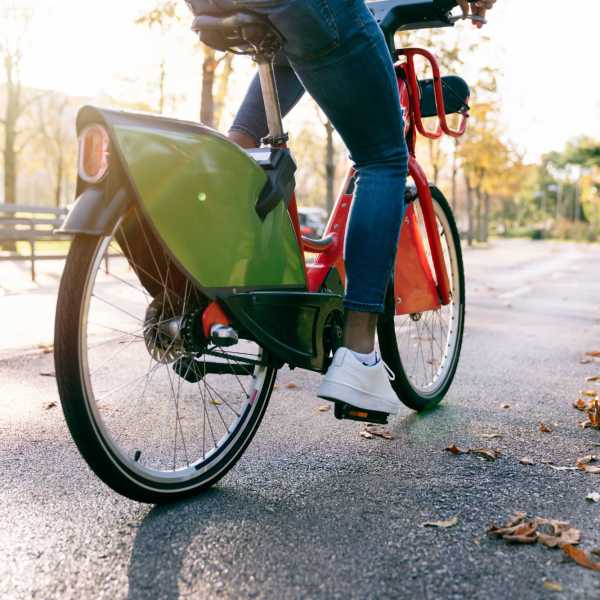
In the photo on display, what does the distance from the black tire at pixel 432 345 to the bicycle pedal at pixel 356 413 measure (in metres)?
0.50

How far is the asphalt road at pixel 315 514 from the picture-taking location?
1659 mm

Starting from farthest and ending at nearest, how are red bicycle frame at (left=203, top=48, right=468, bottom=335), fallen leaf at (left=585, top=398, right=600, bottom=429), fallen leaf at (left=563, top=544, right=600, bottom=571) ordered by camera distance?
fallen leaf at (left=585, top=398, right=600, bottom=429) < red bicycle frame at (left=203, top=48, right=468, bottom=335) < fallen leaf at (left=563, top=544, right=600, bottom=571)

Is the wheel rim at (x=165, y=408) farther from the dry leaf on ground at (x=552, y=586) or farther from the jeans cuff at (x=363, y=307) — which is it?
the dry leaf on ground at (x=552, y=586)

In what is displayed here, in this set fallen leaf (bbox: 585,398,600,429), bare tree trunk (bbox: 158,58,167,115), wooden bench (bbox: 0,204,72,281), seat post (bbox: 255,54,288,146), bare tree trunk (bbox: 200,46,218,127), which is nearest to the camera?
seat post (bbox: 255,54,288,146)

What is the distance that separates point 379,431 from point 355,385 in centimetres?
64

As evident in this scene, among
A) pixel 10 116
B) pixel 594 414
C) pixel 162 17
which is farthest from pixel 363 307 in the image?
pixel 10 116

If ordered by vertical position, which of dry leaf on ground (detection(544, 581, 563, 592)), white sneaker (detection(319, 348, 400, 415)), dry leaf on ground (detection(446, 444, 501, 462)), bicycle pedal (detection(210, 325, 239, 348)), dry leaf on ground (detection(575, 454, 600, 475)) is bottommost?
dry leaf on ground (detection(446, 444, 501, 462))

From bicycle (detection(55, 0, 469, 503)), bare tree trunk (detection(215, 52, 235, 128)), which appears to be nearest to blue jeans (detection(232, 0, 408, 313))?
bicycle (detection(55, 0, 469, 503))

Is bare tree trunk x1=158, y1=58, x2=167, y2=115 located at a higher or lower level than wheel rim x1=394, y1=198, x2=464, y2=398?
higher

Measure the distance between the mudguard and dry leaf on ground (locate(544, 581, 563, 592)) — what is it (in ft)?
3.43

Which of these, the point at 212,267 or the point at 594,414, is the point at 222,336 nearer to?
the point at 212,267

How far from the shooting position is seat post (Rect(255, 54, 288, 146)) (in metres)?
2.24

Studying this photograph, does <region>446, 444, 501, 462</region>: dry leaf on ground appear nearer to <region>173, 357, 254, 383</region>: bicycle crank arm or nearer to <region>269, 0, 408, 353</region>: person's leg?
<region>269, 0, 408, 353</region>: person's leg

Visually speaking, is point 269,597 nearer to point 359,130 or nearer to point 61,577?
point 61,577
